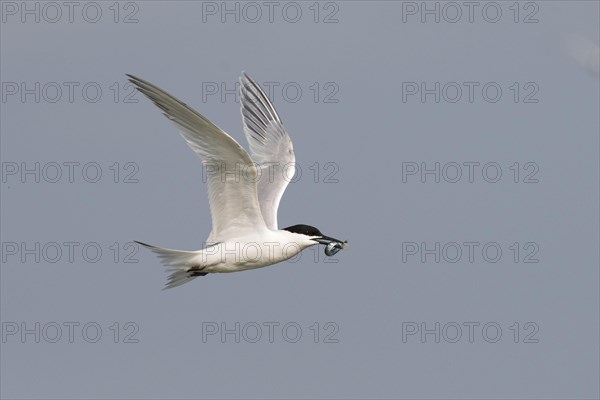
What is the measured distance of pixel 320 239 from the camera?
Result: 10.2m

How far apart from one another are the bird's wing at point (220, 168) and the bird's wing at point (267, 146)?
0.88 metres

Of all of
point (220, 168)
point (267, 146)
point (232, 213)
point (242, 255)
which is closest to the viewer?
point (220, 168)

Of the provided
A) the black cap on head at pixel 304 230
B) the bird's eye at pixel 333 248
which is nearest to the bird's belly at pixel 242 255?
the black cap on head at pixel 304 230

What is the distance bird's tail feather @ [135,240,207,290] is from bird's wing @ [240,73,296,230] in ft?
4.36

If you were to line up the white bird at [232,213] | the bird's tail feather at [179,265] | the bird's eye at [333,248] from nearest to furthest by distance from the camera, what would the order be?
the white bird at [232,213], the bird's tail feather at [179,265], the bird's eye at [333,248]

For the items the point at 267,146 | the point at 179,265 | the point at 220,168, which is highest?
the point at 267,146

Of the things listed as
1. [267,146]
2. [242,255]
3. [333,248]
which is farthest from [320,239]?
[267,146]

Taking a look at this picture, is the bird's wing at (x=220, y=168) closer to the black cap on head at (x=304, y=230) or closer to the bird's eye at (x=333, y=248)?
the black cap on head at (x=304, y=230)

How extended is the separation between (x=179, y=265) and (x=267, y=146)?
9.76ft

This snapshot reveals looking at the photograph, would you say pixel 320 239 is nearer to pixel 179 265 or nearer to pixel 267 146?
pixel 179 265

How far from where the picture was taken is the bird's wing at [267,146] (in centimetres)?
1106

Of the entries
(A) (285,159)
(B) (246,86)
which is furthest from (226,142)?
(B) (246,86)

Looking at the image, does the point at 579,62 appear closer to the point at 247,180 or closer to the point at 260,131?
the point at 247,180

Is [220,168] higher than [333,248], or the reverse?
[220,168]
